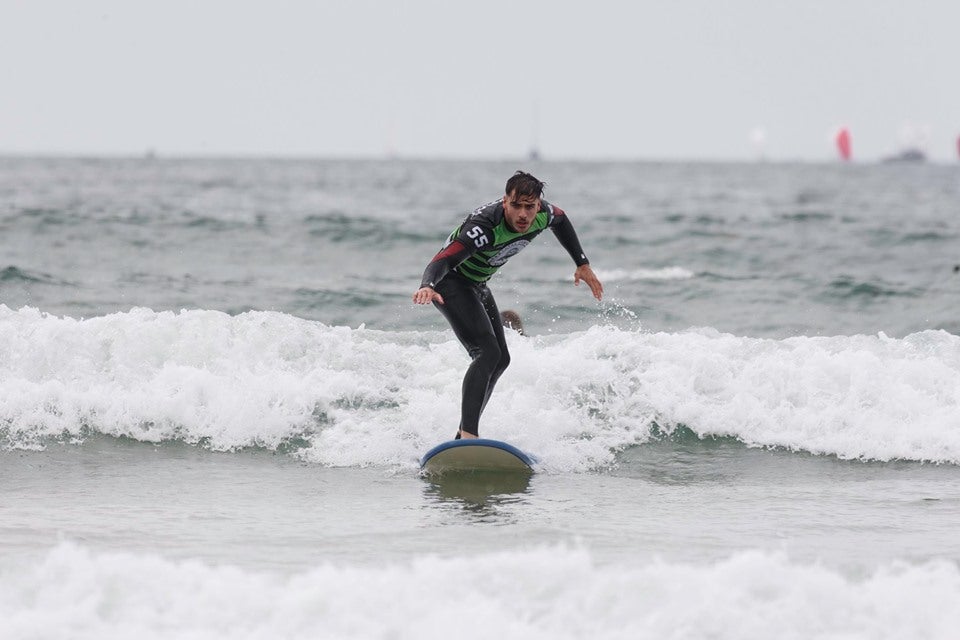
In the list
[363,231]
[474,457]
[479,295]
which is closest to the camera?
[474,457]

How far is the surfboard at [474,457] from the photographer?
25.0 ft

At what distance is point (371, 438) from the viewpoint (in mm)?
8703

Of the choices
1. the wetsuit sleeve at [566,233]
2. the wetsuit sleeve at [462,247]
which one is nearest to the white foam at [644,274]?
the wetsuit sleeve at [566,233]

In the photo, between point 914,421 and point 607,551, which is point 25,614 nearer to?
point 607,551

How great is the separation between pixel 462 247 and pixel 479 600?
9.94 ft

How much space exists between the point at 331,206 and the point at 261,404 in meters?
26.9

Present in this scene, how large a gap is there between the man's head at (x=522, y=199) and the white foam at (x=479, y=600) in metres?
2.71

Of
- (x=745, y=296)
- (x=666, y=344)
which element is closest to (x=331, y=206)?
(x=745, y=296)

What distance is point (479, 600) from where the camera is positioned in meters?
4.91

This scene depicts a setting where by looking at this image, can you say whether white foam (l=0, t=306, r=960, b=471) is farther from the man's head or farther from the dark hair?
the dark hair

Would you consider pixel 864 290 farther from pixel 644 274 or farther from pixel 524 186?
pixel 524 186

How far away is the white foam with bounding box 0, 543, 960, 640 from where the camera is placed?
4.73 meters

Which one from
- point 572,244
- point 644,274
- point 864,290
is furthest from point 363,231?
point 572,244

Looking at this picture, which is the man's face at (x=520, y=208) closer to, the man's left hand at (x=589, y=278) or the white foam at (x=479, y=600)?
the man's left hand at (x=589, y=278)
